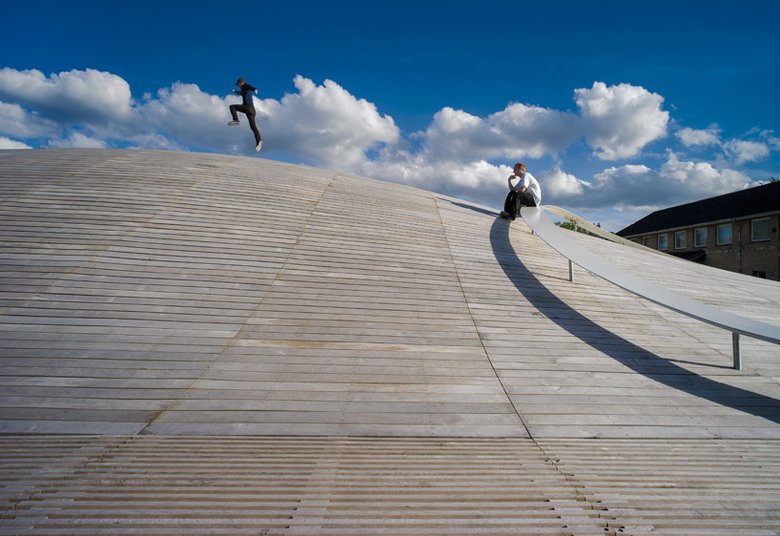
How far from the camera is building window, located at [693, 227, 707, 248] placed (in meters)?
31.7

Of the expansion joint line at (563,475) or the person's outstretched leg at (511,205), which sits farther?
the person's outstretched leg at (511,205)

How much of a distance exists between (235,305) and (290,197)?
4.49m

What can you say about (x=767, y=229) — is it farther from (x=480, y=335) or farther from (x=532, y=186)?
(x=480, y=335)

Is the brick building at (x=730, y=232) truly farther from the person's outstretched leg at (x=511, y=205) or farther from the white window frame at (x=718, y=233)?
the person's outstretched leg at (x=511, y=205)

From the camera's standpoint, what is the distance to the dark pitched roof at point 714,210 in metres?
27.8

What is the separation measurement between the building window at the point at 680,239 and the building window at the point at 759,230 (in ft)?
19.8

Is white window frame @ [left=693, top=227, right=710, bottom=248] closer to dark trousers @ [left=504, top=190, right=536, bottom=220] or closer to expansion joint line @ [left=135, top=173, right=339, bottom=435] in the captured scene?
dark trousers @ [left=504, top=190, right=536, bottom=220]

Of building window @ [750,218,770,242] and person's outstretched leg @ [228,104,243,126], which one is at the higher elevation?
person's outstretched leg @ [228,104,243,126]

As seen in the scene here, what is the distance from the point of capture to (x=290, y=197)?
9.02 metres

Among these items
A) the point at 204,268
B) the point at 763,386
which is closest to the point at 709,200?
the point at 763,386

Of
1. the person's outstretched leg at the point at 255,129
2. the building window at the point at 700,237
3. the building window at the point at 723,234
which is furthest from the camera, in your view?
the building window at the point at 700,237

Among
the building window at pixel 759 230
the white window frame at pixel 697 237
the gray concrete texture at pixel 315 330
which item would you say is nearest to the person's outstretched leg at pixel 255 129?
the gray concrete texture at pixel 315 330

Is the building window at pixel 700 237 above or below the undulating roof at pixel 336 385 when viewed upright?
above

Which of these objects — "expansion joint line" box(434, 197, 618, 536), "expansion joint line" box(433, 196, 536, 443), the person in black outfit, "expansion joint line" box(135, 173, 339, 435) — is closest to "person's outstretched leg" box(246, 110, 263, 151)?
the person in black outfit
